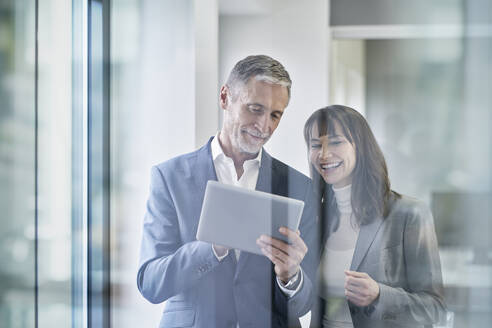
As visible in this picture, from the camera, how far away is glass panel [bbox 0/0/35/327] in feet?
3.49

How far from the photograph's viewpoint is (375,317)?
1096 mm

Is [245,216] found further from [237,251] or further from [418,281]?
[418,281]

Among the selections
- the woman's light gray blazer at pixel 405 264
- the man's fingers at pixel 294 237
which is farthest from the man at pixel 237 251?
the woman's light gray blazer at pixel 405 264

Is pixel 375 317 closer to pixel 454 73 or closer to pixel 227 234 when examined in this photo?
pixel 227 234

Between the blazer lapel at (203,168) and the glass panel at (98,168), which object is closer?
the blazer lapel at (203,168)

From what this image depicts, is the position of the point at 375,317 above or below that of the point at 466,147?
below

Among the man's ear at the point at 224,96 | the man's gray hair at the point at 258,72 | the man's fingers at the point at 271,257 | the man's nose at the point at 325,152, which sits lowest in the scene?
the man's fingers at the point at 271,257

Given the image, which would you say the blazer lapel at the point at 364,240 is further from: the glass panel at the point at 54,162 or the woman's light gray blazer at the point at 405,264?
the glass panel at the point at 54,162

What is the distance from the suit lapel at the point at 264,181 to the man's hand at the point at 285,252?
0.05 m

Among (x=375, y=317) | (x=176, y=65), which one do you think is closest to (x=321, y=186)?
(x=375, y=317)

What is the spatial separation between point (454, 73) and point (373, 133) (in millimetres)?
231

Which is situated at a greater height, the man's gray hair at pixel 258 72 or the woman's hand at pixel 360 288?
the man's gray hair at pixel 258 72

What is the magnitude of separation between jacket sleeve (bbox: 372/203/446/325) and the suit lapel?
12.5 inches

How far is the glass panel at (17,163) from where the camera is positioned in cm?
106
